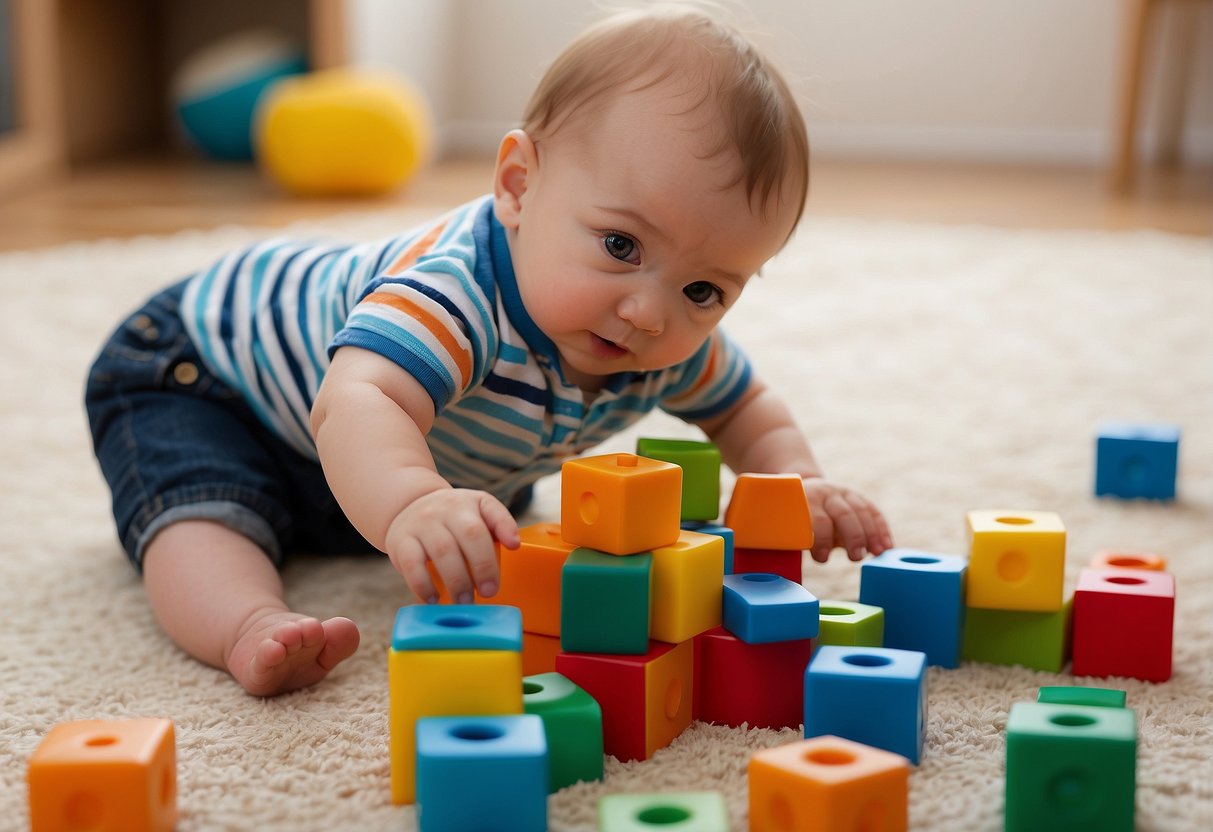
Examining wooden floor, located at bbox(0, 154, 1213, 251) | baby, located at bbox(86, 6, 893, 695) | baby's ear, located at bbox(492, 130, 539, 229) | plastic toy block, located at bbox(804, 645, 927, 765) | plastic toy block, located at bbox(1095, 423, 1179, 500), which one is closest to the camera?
plastic toy block, located at bbox(804, 645, 927, 765)

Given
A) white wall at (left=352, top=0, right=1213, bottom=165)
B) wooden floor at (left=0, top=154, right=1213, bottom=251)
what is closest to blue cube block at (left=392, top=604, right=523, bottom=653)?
wooden floor at (left=0, top=154, right=1213, bottom=251)

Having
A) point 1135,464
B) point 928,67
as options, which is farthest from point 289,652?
point 928,67

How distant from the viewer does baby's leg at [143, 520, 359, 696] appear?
76 cm

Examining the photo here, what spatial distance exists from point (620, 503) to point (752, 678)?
0.42 ft

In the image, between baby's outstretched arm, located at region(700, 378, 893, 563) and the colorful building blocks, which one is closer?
the colorful building blocks

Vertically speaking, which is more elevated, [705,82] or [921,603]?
[705,82]

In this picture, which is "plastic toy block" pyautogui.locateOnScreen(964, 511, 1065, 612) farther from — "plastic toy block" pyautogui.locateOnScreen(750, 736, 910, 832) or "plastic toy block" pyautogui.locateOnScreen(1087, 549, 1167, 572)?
"plastic toy block" pyautogui.locateOnScreen(750, 736, 910, 832)

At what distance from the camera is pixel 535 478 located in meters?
1.02

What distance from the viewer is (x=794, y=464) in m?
1.00

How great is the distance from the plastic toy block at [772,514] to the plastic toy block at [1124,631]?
169 mm

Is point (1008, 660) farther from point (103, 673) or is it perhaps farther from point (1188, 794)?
point (103, 673)

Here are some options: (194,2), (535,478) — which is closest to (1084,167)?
(194,2)

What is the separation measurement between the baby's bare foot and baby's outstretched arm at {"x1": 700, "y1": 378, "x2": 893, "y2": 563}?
310mm

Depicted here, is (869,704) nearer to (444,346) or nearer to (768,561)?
(768,561)
